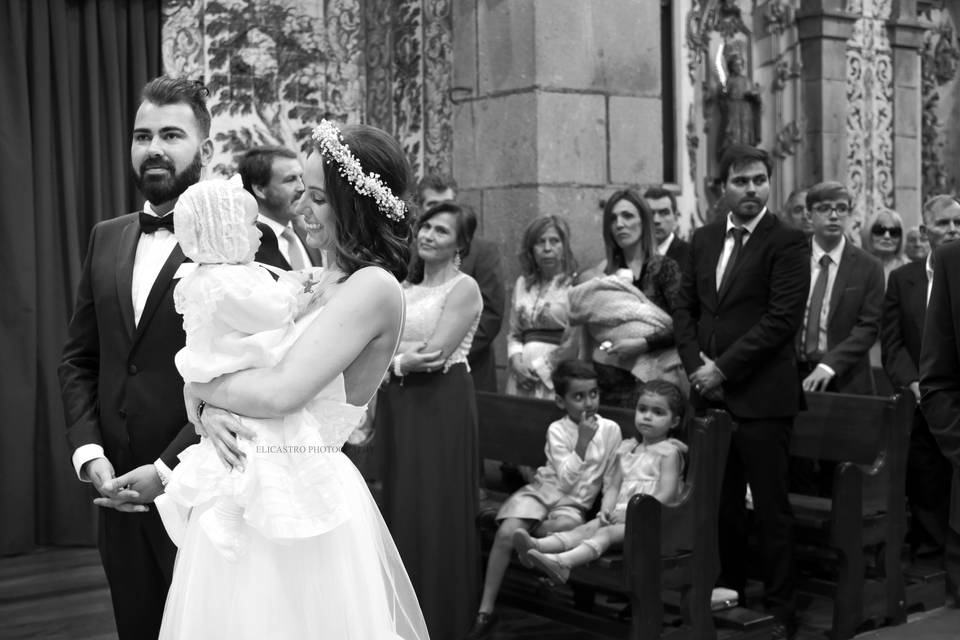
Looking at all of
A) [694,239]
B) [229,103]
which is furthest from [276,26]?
[694,239]

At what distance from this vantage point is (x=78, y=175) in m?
→ 5.41

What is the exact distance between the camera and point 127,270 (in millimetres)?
2564

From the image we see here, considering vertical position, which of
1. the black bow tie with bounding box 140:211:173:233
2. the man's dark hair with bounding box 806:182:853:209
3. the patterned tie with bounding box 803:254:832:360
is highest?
the man's dark hair with bounding box 806:182:853:209

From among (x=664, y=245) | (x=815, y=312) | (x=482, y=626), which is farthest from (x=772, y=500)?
(x=664, y=245)

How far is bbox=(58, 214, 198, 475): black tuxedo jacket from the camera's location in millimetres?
2484

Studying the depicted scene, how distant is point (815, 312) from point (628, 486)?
5.27 ft

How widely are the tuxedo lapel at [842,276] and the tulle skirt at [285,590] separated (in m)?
3.59

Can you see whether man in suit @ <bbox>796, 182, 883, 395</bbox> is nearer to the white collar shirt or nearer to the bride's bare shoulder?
the white collar shirt

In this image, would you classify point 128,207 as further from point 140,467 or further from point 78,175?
point 140,467

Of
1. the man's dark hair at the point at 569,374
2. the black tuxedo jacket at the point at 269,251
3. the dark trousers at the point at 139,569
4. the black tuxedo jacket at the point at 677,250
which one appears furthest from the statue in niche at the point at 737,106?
the dark trousers at the point at 139,569

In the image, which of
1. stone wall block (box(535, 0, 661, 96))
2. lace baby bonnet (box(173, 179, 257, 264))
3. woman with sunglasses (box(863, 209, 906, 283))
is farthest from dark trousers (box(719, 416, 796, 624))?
lace baby bonnet (box(173, 179, 257, 264))

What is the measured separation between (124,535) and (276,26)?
3.75 metres

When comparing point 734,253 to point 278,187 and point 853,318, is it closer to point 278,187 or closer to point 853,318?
point 853,318

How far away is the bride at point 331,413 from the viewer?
190cm
